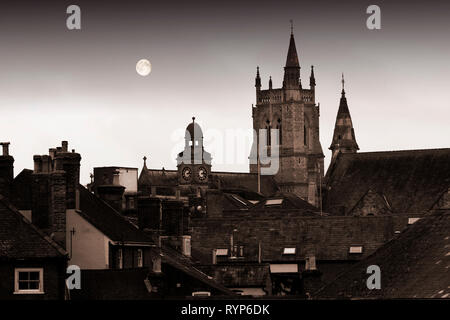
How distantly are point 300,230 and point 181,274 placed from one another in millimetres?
37276

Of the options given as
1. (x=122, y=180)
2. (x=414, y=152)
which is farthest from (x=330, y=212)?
(x=122, y=180)

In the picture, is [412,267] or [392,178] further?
[392,178]

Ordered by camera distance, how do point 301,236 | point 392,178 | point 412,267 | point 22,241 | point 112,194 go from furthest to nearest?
point 392,178
point 301,236
point 112,194
point 412,267
point 22,241

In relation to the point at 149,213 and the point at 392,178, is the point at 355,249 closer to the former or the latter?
the point at 149,213

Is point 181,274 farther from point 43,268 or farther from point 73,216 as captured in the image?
point 43,268

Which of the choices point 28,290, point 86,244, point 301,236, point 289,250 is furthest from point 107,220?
point 301,236

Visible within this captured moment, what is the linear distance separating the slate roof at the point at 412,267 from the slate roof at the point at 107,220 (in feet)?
28.0

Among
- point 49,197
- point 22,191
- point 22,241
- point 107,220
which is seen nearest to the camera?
point 22,241

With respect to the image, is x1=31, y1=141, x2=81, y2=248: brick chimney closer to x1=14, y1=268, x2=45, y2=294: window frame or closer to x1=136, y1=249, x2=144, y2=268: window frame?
x1=14, y1=268, x2=45, y2=294: window frame

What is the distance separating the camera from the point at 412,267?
4372 centimetres

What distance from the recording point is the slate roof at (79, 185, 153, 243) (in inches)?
2073

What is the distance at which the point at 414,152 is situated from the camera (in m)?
157

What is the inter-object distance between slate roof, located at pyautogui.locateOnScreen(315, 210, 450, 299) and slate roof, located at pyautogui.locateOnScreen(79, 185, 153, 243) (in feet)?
28.0

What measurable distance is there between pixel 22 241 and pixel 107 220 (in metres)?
12.6
